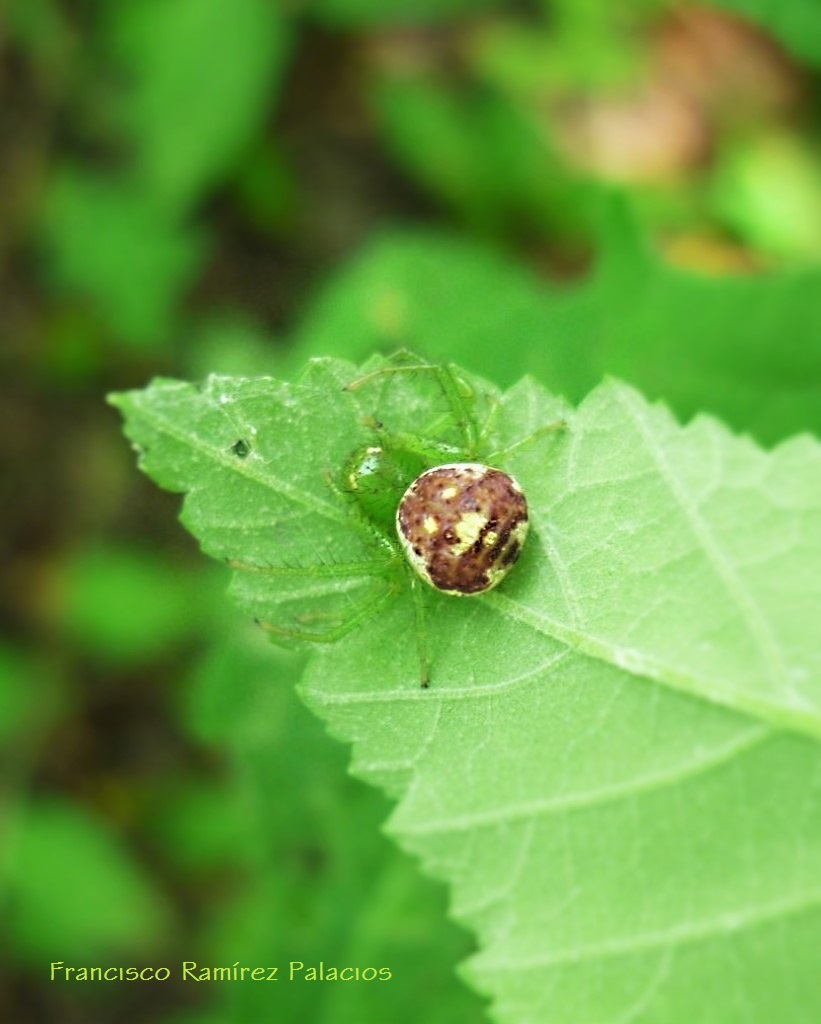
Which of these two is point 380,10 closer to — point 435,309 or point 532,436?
point 435,309

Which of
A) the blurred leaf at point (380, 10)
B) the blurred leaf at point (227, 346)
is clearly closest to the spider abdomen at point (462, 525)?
the blurred leaf at point (227, 346)

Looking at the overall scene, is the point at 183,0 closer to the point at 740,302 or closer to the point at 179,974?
the point at 740,302

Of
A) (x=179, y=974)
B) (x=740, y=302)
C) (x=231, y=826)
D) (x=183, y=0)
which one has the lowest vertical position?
(x=179, y=974)

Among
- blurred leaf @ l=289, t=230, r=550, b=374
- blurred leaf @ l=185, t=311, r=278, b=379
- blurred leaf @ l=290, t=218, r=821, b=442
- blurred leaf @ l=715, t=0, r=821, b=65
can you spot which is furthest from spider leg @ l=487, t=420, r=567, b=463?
blurred leaf @ l=185, t=311, r=278, b=379

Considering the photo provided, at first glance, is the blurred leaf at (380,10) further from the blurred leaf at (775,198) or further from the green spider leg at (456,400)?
the green spider leg at (456,400)

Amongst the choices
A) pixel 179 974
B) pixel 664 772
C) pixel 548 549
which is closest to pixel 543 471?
pixel 548 549

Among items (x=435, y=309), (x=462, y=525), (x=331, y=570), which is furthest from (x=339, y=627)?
(x=435, y=309)
